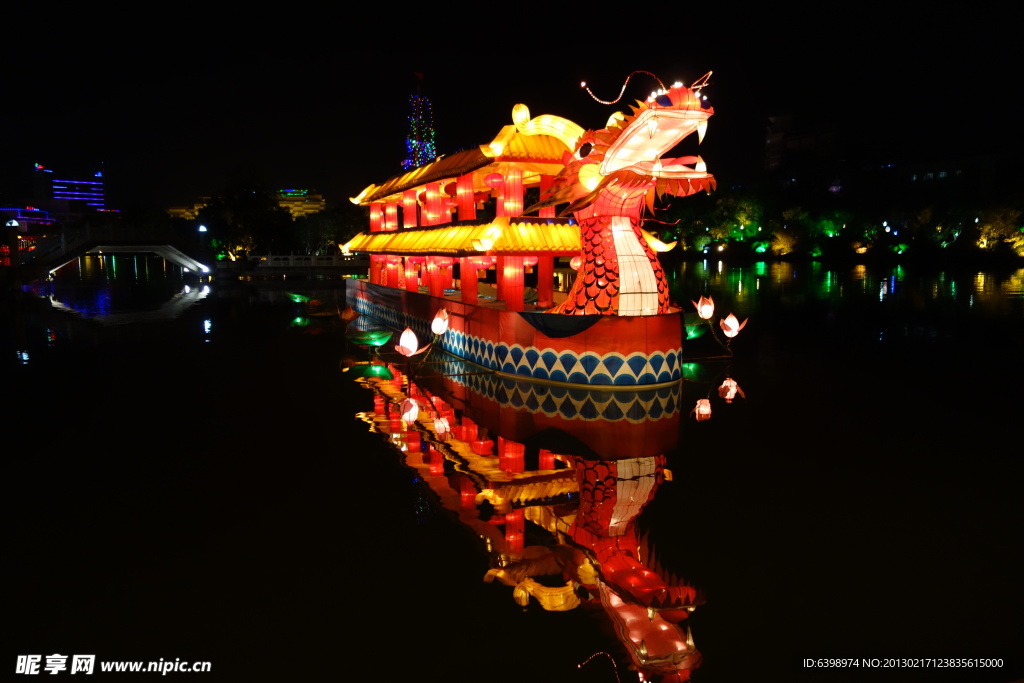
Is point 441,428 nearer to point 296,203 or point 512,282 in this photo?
point 512,282

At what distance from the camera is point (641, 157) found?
33.9 ft

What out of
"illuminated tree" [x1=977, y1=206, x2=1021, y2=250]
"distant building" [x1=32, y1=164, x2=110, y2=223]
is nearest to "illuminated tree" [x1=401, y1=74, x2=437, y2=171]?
"illuminated tree" [x1=977, y1=206, x2=1021, y2=250]

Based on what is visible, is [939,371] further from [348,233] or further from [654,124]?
[348,233]

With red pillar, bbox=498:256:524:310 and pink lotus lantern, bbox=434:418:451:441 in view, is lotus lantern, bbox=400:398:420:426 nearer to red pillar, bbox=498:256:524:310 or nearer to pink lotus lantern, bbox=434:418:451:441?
pink lotus lantern, bbox=434:418:451:441

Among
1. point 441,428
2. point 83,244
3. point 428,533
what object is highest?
point 83,244

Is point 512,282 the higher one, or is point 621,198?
point 621,198

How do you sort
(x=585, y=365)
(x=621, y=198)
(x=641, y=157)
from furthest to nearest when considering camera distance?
(x=621, y=198) → (x=585, y=365) → (x=641, y=157)

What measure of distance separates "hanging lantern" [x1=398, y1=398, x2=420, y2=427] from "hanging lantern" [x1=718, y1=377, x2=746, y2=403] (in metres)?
4.81

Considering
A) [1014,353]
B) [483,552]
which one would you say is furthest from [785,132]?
[483,552]

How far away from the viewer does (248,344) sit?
53.6 ft

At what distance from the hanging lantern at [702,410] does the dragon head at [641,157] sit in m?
3.22

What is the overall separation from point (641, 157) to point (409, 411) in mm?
5217

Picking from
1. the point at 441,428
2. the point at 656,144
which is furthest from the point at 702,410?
the point at 656,144

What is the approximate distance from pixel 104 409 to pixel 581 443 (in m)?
7.15
